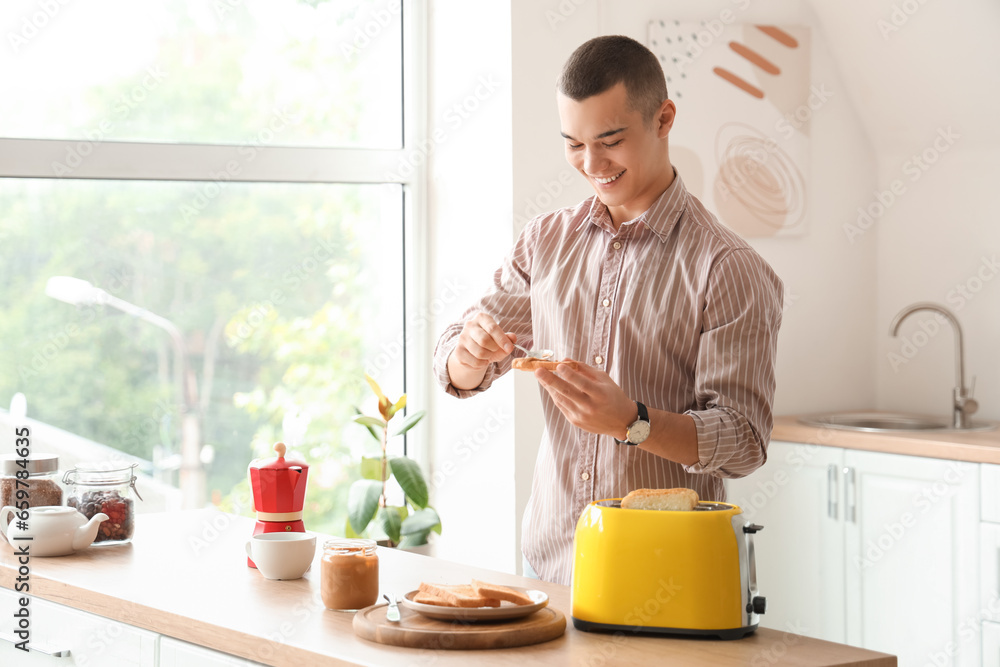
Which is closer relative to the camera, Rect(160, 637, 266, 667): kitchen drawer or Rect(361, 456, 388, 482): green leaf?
Rect(160, 637, 266, 667): kitchen drawer

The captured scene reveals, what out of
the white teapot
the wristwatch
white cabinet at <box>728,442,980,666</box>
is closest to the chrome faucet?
white cabinet at <box>728,442,980,666</box>

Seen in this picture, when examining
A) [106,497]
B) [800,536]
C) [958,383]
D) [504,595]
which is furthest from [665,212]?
[958,383]

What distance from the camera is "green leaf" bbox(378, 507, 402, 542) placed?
3.04 meters

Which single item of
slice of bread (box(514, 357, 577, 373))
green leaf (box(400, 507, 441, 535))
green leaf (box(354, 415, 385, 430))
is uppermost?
slice of bread (box(514, 357, 577, 373))

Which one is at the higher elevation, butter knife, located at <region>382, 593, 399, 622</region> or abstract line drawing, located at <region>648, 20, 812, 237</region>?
abstract line drawing, located at <region>648, 20, 812, 237</region>

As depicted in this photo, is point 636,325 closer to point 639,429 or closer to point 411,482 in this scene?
point 639,429

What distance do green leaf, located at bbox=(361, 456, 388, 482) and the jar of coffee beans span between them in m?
1.19

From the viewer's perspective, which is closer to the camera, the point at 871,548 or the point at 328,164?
the point at 871,548

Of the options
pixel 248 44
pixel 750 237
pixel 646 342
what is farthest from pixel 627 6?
pixel 646 342

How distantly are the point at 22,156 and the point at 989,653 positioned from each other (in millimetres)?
2864

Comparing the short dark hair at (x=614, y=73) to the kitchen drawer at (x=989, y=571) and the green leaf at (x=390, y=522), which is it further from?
the kitchen drawer at (x=989, y=571)

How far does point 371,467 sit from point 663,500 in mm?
1840

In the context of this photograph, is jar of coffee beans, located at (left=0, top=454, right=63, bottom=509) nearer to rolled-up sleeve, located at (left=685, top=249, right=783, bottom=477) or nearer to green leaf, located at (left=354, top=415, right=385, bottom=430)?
green leaf, located at (left=354, top=415, right=385, bottom=430)

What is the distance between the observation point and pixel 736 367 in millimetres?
1677
